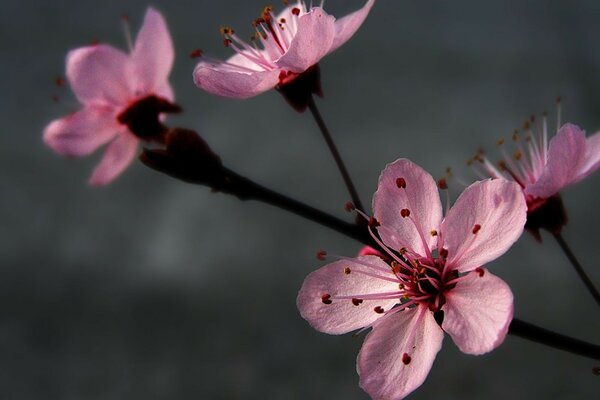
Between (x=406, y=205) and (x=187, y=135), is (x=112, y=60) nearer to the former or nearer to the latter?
(x=187, y=135)

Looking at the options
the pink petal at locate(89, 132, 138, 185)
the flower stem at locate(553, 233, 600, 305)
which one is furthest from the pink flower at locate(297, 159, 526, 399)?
the pink petal at locate(89, 132, 138, 185)

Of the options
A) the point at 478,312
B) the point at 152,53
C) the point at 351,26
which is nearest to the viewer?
the point at 478,312

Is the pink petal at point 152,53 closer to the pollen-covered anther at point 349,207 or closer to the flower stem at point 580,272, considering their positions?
the pollen-covered anther at point 349,207

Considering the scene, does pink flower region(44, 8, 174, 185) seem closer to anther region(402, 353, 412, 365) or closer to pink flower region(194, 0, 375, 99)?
pink flower region(194, 0, 375, 99)

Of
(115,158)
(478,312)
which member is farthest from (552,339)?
(115,158)

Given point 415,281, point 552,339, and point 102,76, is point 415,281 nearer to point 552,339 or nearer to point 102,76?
point 552,339

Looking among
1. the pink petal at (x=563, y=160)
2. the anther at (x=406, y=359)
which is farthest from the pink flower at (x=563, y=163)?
the anther at (x=406, y=359)
